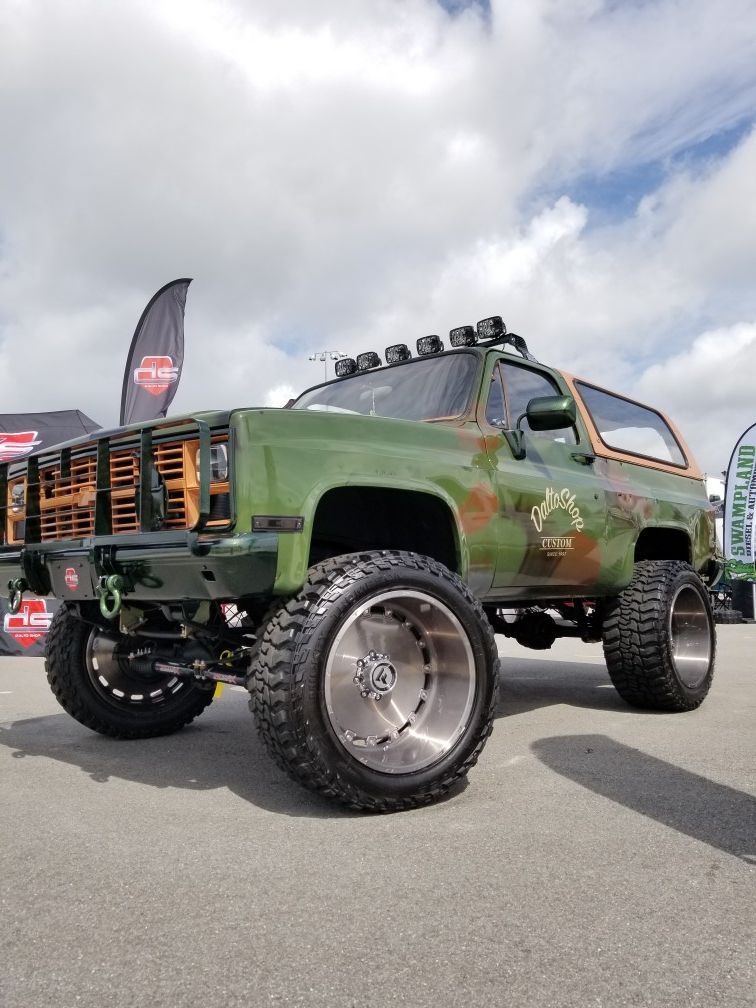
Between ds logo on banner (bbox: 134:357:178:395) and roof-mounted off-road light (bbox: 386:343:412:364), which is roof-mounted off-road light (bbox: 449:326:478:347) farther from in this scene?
ds logo on banner (bbox: 134:357:178:395)

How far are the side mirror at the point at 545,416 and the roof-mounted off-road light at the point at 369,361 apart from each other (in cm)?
111

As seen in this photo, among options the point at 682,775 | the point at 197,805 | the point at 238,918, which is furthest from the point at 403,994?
the point at 682,775

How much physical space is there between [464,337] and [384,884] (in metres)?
3.14

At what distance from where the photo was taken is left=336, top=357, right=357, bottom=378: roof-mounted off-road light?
519cm

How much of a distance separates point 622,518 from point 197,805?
298 cm

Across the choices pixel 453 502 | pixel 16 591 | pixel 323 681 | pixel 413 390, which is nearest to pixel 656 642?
pixel 453 502

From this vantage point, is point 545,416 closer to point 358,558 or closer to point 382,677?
point 358,558

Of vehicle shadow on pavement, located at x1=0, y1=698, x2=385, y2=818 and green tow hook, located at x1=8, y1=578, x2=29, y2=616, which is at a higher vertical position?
green tow hook, located at x1=8, y1=578, x2=29, y2=616

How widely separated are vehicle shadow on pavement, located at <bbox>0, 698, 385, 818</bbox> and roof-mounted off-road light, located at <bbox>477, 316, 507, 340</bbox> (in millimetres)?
2556

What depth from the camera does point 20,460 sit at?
4102 mm

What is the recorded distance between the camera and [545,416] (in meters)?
4.09

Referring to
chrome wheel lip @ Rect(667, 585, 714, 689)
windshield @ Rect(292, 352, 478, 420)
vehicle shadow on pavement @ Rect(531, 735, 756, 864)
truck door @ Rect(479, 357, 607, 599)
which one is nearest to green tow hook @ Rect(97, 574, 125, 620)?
windshield @ Rect(292, 352, 478, 420)

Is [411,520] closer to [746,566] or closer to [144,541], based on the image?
[144,541]

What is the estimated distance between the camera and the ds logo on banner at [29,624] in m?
11.5
